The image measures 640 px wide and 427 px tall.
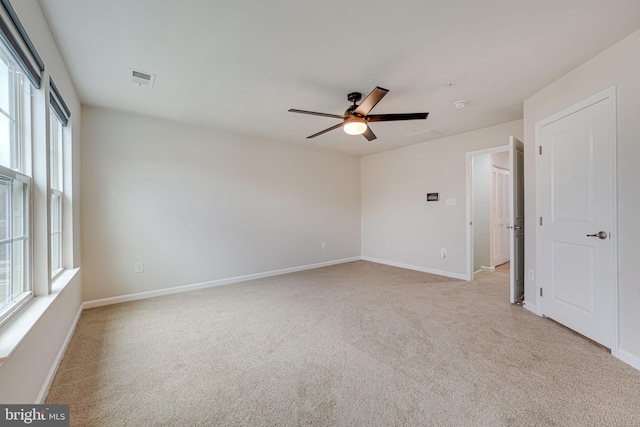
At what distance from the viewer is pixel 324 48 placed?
211 centimetres

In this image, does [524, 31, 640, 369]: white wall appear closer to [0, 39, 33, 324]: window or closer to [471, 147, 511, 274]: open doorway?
[471, 147, 511, 274]: open doorway

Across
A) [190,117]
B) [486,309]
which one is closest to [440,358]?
[486,309]

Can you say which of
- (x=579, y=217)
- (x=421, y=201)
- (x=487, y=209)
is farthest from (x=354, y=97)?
(x=487, y=209)

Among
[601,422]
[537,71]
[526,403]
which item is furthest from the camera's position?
[537,71]

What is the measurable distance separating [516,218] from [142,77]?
176 inches

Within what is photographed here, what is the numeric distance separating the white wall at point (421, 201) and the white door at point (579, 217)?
1339 millimetres

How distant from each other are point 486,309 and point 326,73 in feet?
10.2

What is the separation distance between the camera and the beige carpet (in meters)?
1.51

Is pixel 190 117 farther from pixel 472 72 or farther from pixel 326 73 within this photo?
pixel 472 72

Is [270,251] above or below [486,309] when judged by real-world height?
above

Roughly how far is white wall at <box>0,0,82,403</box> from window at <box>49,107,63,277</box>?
10 centimetres

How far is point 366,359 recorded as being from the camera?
2.05 m

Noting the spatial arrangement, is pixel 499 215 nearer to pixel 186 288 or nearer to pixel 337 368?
pixel 337 368

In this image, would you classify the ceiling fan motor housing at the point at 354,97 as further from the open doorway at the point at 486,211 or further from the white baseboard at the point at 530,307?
the open doorway at the point at 486,211
